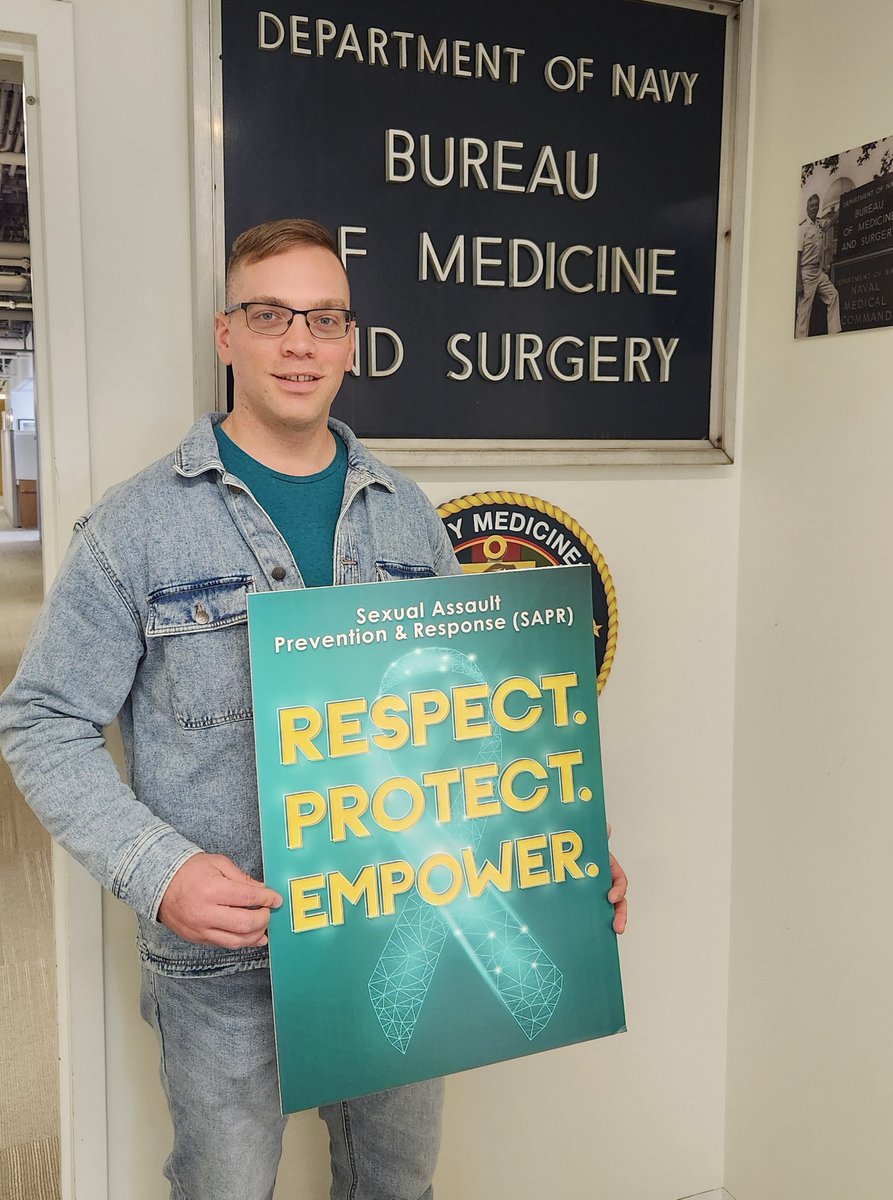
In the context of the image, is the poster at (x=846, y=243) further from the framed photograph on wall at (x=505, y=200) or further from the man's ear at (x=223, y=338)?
the man's ear at (x=223, y=338)

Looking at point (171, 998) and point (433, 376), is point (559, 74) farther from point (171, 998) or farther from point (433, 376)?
point (171, 998)

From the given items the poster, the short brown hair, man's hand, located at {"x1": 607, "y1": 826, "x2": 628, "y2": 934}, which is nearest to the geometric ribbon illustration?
man's hand, located at {"x1": 607, "y1": 826, "x2": 628, "y2": 934}

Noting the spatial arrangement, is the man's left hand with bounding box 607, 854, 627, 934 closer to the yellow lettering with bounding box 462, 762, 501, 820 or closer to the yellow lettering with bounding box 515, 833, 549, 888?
the yellow lettering with bounding box 515, 833, 549, 888

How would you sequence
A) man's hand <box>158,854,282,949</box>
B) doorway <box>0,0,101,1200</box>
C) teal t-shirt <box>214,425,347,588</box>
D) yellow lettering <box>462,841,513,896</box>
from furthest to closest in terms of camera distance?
doorway <box>0,0,101,1200</box> → teal t-shirt <box>214,425,347,588</box> → yellow lettering <box>462,841,513,896</box> → man's hand <box>158,854,282,949</box>

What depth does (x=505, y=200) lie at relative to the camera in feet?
6.05

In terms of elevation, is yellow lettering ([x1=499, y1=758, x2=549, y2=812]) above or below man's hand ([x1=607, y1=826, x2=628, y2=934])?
above

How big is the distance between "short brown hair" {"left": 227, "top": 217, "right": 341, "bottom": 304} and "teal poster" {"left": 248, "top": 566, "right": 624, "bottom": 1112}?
1.54 ft

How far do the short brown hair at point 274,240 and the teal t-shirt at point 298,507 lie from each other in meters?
0.24

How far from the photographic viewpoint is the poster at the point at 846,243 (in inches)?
67.7

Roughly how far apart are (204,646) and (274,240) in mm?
542

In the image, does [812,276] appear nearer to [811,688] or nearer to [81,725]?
[811,688]

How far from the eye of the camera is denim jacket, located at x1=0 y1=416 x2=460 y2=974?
4.35 ft

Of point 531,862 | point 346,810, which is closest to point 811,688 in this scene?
point 531,862

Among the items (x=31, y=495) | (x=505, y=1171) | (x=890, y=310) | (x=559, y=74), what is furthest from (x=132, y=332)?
(x=31, y=495)
